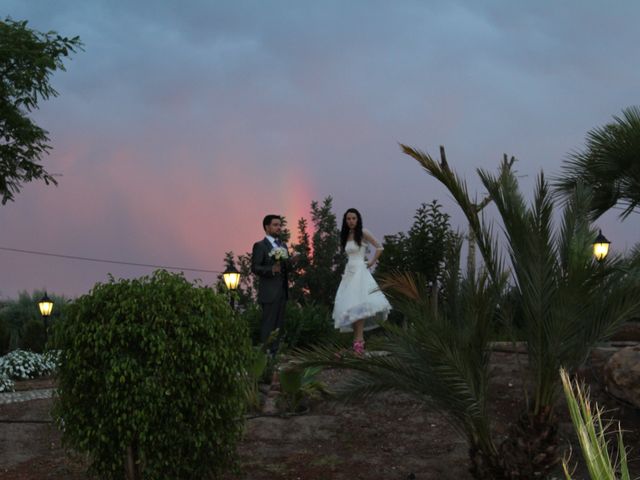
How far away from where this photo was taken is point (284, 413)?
9.98 metres

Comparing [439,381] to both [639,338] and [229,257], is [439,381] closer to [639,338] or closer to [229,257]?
[639,338]

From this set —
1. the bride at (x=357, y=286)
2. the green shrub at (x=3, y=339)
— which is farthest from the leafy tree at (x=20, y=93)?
the bride at (x=357, y=286)

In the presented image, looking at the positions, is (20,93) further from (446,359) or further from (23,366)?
(446,359)

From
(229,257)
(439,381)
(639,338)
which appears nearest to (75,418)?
(439,381)

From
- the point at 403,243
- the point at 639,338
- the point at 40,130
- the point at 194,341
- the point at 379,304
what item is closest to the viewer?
the point at 194,341

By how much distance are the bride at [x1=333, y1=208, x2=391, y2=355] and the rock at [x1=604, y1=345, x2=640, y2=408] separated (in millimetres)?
3427

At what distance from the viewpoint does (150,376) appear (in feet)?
20.4

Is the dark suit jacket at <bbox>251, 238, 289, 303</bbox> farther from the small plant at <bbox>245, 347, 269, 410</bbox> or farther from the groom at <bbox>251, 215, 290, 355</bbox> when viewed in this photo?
the small plant at <bbox>245, 347, 269, 410</bbox>

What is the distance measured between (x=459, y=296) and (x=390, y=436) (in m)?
2.90

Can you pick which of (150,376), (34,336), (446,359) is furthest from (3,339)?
(446,359)

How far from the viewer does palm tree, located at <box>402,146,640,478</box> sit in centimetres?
654

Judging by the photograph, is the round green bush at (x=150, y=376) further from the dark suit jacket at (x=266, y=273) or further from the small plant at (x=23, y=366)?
the small plant at (x=23, y=366)

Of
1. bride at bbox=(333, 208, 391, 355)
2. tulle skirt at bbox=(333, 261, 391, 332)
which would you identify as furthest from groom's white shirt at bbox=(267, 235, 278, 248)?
tulle skirt at bbox=(333, 261, 391, 332)

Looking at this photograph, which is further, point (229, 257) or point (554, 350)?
point (229, 257)
